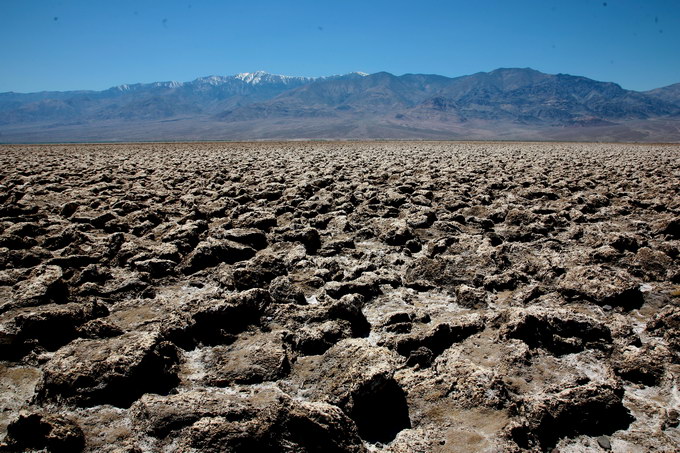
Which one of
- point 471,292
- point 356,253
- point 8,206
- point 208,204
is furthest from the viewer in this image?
point 208,204

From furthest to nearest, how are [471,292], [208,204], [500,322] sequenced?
1. [208,204]
2. [471,292]
3. [500,322]

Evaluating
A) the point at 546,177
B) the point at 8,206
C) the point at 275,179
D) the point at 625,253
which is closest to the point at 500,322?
the point at 625,253

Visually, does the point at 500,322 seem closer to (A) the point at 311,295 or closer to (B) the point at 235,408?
(A) the point at 311,295

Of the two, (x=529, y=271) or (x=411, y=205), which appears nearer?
(x=529, y=271)

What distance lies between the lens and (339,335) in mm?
2801

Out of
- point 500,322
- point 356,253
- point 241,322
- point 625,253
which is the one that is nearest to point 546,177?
point 625,253

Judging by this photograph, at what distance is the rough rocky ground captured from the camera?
1897 millimetres

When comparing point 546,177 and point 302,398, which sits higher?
point 546,177

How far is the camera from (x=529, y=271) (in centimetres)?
392

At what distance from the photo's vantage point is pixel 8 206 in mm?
6340

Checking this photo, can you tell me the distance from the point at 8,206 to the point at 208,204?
109 inches

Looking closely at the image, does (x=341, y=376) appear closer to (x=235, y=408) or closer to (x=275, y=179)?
(x=235, y=408)

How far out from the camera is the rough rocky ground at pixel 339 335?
1897 millimetres

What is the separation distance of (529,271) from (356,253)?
167 centimetres
